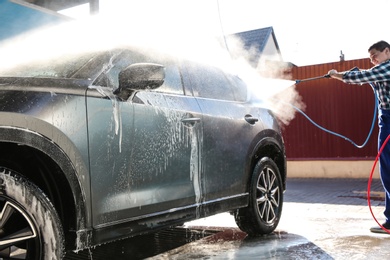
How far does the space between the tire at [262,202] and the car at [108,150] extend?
1.01ft

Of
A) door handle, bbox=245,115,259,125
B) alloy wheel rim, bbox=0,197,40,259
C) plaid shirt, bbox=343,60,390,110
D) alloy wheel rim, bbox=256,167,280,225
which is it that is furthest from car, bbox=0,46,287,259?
plaid shirt, bbox=343,60,390,110

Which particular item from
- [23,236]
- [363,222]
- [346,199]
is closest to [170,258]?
[23,236]

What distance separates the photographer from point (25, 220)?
2693mm

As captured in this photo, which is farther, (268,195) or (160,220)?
(268,195)

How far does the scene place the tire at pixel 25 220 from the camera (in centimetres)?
263

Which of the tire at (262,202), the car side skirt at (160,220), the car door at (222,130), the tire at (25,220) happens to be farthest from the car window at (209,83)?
the tire at (25,220)

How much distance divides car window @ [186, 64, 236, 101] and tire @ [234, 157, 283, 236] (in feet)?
2.80

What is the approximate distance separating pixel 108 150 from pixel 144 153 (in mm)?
345

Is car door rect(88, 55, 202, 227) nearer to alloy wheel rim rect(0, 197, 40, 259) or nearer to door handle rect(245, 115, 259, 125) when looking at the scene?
alloy wheel rim rect(0, 197, 40, 259)

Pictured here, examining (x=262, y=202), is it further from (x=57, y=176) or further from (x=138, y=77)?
(x=57, y=176)

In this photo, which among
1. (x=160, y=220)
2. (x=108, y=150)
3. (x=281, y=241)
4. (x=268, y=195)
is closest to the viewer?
(x=108, y=150)

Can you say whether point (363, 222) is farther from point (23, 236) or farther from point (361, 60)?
point (361, 60)

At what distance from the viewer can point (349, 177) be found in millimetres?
12398

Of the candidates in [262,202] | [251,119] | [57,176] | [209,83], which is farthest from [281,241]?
[57,176]
